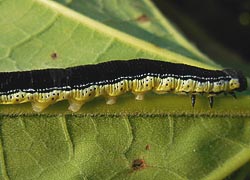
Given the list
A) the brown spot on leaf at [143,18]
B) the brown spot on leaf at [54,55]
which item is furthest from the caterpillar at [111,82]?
the brown spot on leaf at [143,18]

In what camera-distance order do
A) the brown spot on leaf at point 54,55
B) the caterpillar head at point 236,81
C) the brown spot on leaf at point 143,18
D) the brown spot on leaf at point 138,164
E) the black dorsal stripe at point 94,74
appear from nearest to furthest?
the black dorsal stripe at point 94,74, the brown spot on leaf at point 138,164, the caterpillar head at point 236,81, the brown spot on leaf at point 54,55, the brown spot on leaf at point 143,18

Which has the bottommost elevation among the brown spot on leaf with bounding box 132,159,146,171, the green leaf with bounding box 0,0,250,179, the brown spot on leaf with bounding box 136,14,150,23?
the brown spot on leaf with bounding box 132,159,146,171

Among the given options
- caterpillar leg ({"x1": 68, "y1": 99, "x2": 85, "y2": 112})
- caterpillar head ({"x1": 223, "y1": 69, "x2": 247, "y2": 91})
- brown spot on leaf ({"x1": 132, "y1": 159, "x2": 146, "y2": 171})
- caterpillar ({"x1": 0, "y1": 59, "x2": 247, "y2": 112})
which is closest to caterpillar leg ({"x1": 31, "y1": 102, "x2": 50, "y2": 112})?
caterpillar ({"x1": 0, "y1": 59, "x2": 247, "y2": 112})

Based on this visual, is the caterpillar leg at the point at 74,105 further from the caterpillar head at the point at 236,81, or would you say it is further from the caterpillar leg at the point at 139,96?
→ the caterpillar head at the point at 236,81

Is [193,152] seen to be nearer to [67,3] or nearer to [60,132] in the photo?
[60,132]

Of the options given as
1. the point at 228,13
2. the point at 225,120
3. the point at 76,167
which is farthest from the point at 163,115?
the point at 228,13

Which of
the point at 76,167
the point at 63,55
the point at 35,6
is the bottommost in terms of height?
the point at 76,167

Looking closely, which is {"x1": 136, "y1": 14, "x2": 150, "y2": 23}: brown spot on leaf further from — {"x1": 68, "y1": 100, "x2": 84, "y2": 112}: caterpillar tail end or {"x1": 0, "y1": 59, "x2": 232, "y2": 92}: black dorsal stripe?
{"x1": 68, "y1": 100, "x2": 84, "y2": 112}: caterpillar tail end
